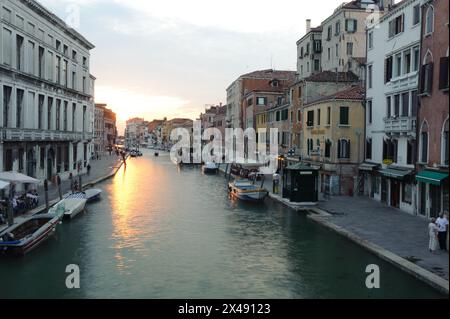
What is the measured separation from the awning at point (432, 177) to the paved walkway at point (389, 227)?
2.23m

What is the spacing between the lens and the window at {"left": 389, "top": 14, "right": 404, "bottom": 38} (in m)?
29.8

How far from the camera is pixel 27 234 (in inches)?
862

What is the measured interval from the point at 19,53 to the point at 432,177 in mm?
29110

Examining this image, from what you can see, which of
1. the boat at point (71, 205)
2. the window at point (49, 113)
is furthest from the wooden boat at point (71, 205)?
the window at point (49, 113)

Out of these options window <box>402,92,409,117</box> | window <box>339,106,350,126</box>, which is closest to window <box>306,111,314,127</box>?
window <box>339,106,350,126</box>

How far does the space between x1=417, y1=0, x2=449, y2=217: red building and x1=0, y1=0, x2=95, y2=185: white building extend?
25.7 metres

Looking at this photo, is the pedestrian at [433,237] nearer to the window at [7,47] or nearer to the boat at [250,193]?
the boat at [250,193]

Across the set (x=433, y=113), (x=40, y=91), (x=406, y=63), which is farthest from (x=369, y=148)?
(x=40, y=91)

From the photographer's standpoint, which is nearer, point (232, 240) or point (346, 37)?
point (232, 240)

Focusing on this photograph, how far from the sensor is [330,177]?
123 ft

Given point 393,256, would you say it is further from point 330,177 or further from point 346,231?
point 330,177

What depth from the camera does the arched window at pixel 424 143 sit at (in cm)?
2645
